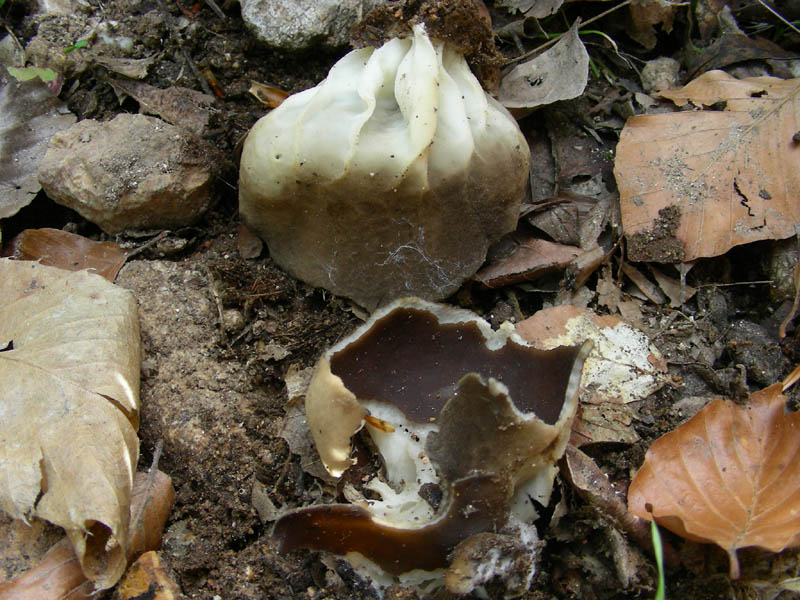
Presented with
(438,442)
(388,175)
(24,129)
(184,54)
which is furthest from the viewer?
(184,54)

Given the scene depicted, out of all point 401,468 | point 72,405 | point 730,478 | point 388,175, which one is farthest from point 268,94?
point 730,478

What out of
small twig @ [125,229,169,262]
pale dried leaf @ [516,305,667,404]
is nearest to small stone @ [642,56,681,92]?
pale dried leaf @ [516,305,667,404]

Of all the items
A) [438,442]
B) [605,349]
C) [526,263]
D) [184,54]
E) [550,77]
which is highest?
[184,54]

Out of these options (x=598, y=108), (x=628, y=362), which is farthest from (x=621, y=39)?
(x=628, y=362)

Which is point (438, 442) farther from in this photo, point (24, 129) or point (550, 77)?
point (24, 129)

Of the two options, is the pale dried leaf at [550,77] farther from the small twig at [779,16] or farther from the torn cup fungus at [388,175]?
the small twig at [779,16]

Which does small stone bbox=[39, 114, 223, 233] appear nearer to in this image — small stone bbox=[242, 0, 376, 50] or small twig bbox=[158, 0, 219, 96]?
small twig bbox=[158, 0, 219, 96]
